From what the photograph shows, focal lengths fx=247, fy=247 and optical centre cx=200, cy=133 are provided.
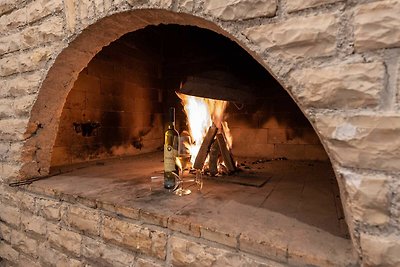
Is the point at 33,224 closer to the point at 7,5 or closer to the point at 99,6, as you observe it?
the point at 99,6

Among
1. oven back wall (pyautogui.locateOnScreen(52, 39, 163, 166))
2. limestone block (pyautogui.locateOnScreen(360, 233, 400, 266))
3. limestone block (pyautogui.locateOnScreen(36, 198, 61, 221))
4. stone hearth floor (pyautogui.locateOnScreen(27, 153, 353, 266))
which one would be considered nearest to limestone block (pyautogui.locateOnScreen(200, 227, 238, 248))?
stone hearth floor (pyautogui.locateOnScreen(27, 153, 353, 266))

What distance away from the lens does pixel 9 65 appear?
2033 millimetres

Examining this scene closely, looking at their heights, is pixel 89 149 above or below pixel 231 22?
below

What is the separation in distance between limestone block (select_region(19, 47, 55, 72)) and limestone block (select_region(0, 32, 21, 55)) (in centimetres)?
12

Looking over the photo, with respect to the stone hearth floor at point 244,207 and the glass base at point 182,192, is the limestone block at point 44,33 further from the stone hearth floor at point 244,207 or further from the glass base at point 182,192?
the glass base at point 182,192

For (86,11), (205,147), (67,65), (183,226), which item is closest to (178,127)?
(205,147)

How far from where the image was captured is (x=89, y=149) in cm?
315

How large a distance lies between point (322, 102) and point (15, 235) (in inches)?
97.4

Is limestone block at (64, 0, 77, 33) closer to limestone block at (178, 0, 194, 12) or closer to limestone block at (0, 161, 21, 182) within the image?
limestone block at (178, 0, 194, 12)

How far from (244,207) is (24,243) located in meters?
1.80

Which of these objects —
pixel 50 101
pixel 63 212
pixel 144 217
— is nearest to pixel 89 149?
pixel 50 101

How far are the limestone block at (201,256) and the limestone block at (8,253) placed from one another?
1.67 meters

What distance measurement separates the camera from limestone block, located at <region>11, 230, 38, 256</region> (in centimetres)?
189

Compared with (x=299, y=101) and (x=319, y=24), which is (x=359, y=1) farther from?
(x=299, y=101)
